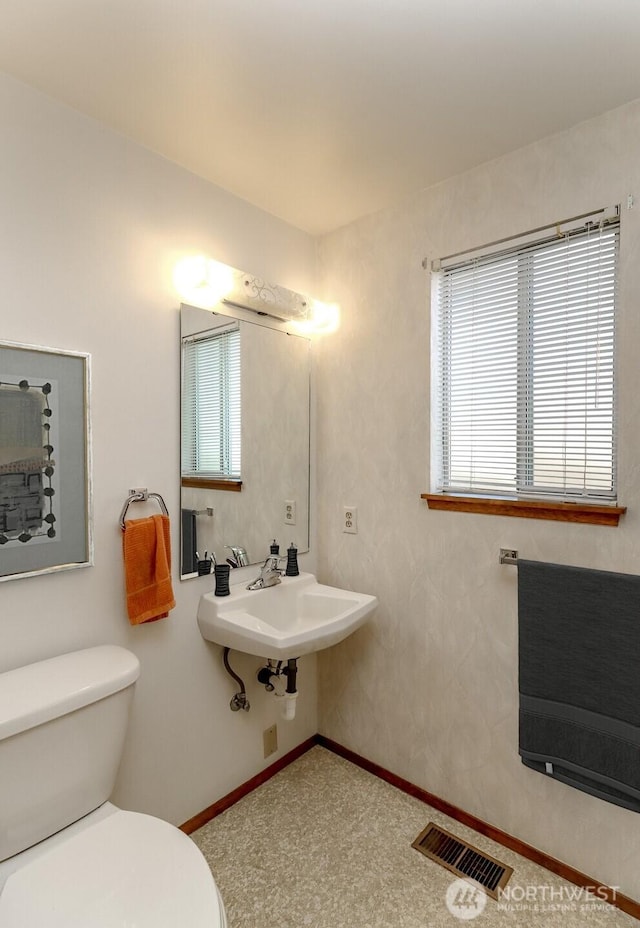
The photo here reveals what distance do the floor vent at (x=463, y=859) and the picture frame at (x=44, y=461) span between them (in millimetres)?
1514

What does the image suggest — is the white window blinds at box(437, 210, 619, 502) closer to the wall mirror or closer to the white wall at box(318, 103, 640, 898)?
the white wall at box(318, 103, 640, 898)

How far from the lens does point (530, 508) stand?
5.61 ft

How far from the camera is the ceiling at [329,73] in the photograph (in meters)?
1.19

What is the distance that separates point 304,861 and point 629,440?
68.2 inches

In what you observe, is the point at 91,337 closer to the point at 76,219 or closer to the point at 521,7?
the point at 76,219

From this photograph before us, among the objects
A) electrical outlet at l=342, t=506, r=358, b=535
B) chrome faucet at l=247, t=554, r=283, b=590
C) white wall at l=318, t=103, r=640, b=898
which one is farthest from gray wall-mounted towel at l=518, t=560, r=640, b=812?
chrome faucet at l=247, t=554, r=283, b=590

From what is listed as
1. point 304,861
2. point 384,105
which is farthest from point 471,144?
point 304,861

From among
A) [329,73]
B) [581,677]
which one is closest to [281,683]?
[581,677]

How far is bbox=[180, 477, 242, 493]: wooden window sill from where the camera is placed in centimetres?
Result: 184

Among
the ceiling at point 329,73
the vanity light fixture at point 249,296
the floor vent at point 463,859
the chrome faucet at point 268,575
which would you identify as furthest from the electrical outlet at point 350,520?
the ceiling at point 329,73

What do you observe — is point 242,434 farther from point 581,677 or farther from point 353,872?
point 353,872

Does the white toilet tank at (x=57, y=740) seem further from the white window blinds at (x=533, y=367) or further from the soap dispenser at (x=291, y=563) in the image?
the white window blinds at (x=533, y=367)

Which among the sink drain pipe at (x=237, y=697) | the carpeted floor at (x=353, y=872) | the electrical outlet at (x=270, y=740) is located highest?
the sink drain pipe at (x=237, y=697)

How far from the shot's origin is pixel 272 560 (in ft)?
6.93
